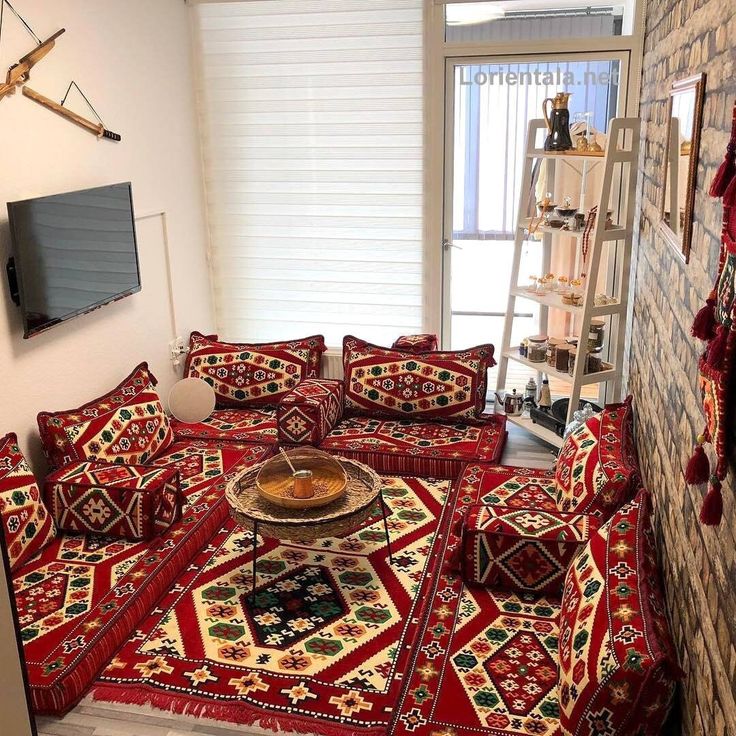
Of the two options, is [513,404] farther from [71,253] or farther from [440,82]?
[71,253]

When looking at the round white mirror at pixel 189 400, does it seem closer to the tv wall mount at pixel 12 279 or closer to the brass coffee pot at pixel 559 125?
the tv wall mount at pixel 12 279

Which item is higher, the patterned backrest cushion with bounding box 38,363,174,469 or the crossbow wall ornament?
the crossbow wall ornament

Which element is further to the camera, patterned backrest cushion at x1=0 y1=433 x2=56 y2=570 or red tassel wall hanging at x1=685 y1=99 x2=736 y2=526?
patterned backrest cushion at x1=0 y1=433 x2=56 y2=570

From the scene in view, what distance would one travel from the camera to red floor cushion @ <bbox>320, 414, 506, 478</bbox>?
407 cm

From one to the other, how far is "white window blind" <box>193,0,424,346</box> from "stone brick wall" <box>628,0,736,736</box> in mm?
1812

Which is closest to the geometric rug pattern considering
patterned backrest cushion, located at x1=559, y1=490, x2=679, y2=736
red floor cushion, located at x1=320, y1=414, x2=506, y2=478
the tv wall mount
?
patterned backrest cushion, located at x1=559, y1=490, x2=679, y2=736

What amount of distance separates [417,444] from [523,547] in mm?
1378

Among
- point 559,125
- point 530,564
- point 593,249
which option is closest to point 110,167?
point 559,125

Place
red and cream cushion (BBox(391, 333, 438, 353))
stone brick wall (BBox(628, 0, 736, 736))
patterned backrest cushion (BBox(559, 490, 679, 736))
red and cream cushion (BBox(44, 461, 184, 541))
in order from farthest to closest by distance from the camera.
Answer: red and cream cushion (BBox(391, 333, 438, 353)) → red and cream cushion (BBox(44, 461, 184, 541)) → patterned backrest cushion (BBox(559, 490, 679, 736)) → stone brick wall (BBox(628, 0, 736, 736))

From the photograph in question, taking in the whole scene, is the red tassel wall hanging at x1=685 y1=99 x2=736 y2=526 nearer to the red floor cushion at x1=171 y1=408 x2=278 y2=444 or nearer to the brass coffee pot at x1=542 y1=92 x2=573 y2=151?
the brass coffee pot at x1=542 y1=92 x2=573 y2=151

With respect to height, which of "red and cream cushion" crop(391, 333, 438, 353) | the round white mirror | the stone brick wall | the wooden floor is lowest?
the wooden floor

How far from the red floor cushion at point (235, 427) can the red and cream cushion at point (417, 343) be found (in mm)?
831

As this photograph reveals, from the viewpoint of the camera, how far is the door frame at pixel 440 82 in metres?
4.39

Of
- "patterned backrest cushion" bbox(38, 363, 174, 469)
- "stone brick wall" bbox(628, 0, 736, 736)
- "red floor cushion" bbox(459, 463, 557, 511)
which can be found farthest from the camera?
"patterned backrest cushion" bbox(38, 363, 174, 469)
